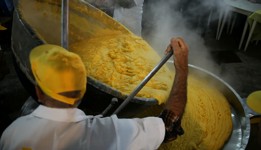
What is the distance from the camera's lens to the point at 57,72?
1233 millimetres

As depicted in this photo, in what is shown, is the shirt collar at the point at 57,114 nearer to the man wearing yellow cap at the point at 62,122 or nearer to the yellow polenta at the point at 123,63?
the man wearing yellow cap at the point at 62,122

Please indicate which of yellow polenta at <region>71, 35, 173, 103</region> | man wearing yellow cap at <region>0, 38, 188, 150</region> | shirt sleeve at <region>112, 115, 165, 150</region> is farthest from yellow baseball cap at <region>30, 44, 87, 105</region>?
yellow polenta at <region>71, 35, 173, 103</region>

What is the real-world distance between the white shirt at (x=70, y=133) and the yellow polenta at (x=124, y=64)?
2.26 ft

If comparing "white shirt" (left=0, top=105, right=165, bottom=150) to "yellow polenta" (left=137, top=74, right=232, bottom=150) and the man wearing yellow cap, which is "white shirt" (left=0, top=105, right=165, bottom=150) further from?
"yellow polenta" (left=137, top=74, right=232, bottom=150)

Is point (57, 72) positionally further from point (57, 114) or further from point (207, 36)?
point (207, 36)

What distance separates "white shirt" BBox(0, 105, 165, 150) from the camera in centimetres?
127

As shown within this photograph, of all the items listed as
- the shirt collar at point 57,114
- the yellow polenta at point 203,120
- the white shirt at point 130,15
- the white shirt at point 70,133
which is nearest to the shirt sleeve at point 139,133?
the white shirt at point 70,133

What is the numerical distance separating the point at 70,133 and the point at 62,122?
0.21 feet

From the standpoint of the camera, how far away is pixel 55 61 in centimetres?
124

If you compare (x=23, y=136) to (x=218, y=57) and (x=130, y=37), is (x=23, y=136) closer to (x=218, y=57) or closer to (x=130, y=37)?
(x=130, y=37)

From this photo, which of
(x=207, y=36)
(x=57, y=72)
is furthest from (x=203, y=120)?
(x=207, y=36)

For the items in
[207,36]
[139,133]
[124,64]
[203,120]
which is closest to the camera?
[139,133]

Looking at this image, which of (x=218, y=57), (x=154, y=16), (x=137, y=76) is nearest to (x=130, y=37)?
(x=137, y=76)

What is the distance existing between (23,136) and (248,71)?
4.22 metres
